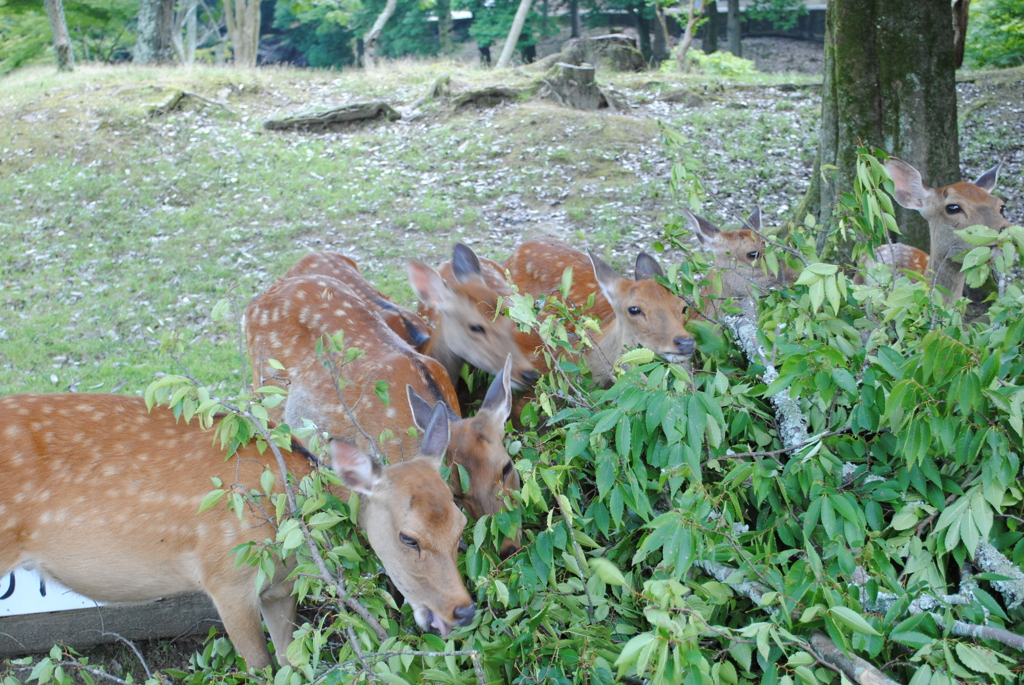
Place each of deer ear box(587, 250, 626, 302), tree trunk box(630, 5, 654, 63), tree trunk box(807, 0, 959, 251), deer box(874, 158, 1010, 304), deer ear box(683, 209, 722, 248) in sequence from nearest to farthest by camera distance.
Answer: deer ear box(587, 250, 626, 302) → deer box(874, 158, 1010, 304) → tree trunk box(807, 0, 959, 251) → deer ear box(683, 209, 722, 248) → tree trunk box(630, 5, 654, 63)

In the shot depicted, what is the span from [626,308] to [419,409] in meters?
1.44

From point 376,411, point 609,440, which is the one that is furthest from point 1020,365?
point 376,411

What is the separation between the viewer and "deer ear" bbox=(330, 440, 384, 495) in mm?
2840

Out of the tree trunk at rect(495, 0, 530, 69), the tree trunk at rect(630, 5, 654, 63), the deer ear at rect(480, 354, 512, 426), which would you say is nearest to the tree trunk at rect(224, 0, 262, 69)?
the tree trunk at rect(495, 0, 530, 69)

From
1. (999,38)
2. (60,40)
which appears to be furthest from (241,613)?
(999,38)

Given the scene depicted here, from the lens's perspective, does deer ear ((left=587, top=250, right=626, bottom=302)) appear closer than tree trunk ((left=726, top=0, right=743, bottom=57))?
Yes

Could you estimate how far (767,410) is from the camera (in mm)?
3250

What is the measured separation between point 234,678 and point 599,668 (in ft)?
4.49

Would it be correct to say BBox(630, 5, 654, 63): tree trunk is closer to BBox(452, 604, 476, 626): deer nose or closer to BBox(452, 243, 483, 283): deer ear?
BBox(452, 243, 483, 283): deer ear

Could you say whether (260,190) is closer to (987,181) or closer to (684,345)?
(684,345)

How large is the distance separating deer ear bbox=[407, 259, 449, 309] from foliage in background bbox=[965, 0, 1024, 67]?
14247 millimetres

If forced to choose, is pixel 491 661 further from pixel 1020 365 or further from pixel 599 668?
pixel 1020 365

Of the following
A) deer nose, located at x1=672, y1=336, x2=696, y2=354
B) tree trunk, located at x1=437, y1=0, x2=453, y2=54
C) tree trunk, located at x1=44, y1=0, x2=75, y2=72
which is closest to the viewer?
deer nose, located at x1=672, y1=336, x2=696, y2=354

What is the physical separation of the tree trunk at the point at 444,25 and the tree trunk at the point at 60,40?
18.2m
